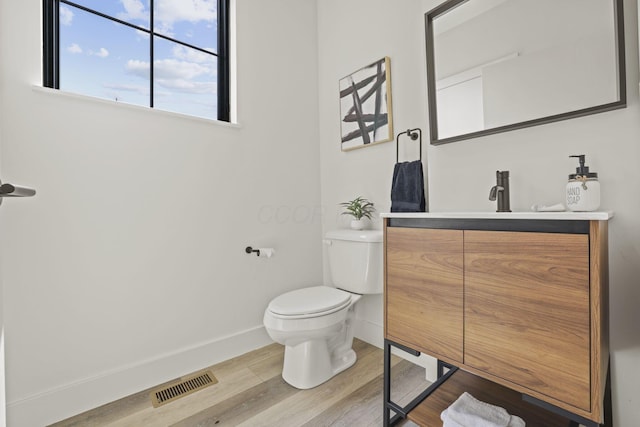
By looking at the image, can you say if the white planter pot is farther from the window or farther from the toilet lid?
the window

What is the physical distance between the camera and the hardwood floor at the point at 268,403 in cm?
135

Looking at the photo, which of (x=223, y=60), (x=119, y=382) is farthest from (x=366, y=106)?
(x=119, y=382)

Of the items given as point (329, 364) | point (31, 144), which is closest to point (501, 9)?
point (329, 364)

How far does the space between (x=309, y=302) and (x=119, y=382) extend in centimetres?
100

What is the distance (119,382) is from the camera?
1516 mm

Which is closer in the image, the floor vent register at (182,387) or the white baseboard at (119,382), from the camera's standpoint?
the white baseboard at (119,382)

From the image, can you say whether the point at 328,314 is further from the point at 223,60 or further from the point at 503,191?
the point at 223,60

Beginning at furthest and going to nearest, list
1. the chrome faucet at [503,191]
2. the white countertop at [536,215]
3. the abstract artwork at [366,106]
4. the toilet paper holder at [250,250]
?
1. the toilet paper holder at [250,250]
2. the abstract artwork at [366,106]
3. the chrome faucet at [503,191]
4. the white countertop at [536,215]

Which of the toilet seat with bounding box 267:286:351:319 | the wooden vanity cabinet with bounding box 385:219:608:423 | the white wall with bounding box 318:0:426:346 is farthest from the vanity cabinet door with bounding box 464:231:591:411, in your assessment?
the white wall with bounding box 318:0:426:346

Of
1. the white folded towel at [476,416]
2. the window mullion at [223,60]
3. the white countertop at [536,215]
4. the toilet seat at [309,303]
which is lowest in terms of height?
the white folded towel at [476,416]

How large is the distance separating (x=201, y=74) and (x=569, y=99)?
1.89m

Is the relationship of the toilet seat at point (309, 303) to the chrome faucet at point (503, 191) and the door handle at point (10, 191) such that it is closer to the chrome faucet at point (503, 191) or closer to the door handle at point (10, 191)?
the chrome faucet at point (503, 191)

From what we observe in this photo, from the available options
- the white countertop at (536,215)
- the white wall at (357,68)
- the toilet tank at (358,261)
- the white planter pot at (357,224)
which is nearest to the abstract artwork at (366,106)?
the white wall at (357,68)

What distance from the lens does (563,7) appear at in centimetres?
114
